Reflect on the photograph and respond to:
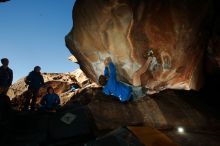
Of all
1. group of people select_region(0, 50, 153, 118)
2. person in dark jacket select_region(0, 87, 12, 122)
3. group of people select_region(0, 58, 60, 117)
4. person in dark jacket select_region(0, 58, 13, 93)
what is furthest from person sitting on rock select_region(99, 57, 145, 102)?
person in dark jacket select_region(0, 58, 13, 93)

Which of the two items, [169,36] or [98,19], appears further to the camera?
[98,19]

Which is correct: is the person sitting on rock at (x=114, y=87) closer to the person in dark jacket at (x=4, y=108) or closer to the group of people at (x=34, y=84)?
A: the group of people at (x=34, y=84)

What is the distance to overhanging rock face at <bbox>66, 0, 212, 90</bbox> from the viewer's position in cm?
1119

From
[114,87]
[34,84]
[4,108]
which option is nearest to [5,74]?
[34,84]

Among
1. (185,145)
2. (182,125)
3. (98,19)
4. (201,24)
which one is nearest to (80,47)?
(98,19)

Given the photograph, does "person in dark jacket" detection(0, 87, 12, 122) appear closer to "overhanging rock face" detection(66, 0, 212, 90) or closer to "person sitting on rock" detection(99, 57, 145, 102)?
"person sitting on rock" detection(99, 57, 145, 102)

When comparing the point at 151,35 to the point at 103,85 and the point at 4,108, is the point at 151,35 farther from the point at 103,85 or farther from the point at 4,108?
the point at 4,108

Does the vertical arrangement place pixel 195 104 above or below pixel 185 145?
above

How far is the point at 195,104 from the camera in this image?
26.5 feet

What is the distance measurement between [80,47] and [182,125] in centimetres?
868

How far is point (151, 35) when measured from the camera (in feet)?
38.5

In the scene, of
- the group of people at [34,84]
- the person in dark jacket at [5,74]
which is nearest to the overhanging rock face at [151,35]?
the group of people at [34,84]

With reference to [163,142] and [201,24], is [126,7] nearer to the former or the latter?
[201,24]

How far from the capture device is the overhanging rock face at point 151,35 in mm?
11188
